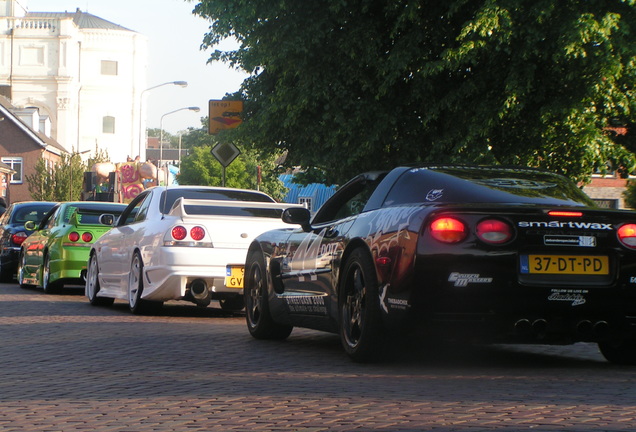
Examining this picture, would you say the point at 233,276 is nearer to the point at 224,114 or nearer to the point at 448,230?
the point at 448,230

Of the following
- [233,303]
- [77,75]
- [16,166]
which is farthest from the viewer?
[77,75]

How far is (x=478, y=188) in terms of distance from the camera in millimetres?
7953

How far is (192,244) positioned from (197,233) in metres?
0.13

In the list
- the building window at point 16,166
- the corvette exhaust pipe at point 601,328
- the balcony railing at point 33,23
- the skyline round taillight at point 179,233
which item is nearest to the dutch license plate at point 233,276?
the skyline round taillight at point 179,233

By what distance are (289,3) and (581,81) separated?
18.6 feet

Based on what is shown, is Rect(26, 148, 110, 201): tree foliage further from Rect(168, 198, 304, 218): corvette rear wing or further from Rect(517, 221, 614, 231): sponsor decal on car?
Rect(517, 221, 614, 231): sponsor decal on car

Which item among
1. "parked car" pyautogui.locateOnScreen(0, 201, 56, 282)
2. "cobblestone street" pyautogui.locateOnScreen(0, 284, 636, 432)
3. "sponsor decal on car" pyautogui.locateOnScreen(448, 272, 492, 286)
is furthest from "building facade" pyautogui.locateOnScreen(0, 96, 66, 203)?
"sponsor decal on car" pyautogui.locateOnScreen(448, 272, 492, 286)

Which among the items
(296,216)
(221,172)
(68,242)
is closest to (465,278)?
(296,216)

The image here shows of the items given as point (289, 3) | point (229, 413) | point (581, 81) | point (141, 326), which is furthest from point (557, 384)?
point (289, 3)

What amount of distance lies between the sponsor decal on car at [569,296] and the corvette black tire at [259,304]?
3328 millimetres

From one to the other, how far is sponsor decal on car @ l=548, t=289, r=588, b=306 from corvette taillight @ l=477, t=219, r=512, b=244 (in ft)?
1.50

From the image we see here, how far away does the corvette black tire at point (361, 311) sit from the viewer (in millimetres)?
7629

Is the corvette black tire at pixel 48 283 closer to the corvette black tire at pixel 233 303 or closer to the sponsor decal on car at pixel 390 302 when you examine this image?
the corvette black tire at pixel 233 303

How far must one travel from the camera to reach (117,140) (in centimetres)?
10206
